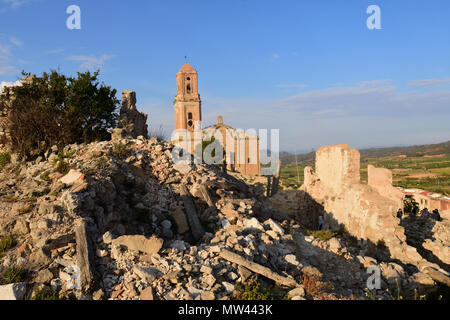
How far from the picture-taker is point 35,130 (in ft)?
33.9

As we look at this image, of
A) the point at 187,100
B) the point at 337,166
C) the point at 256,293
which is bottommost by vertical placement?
the point at 256,293

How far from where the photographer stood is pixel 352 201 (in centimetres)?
902

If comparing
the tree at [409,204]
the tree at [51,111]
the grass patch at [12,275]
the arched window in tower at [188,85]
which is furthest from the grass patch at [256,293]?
the arched window in tower at [188,85]

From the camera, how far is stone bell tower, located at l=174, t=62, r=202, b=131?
35.3m

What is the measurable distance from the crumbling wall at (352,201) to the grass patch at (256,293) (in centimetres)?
459

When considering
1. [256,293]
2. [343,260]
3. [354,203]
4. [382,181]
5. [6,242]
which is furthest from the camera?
[382,181]

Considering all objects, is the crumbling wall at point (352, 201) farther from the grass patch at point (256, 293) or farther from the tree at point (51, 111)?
the tree at point (51, 111)

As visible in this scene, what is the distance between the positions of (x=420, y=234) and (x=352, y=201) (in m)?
3.23

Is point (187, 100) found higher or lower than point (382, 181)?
higher

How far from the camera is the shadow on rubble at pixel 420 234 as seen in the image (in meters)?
8.80

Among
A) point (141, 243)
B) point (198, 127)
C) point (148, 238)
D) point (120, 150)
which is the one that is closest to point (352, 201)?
point (148, 238)

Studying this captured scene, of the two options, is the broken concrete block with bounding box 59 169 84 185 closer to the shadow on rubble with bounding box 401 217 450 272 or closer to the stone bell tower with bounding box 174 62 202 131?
the shadow on rubble with bounding box 401 217 450 272

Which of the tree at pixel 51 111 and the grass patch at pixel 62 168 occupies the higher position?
the tree at pixel 51 111

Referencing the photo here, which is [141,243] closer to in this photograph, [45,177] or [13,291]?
[13,291]
